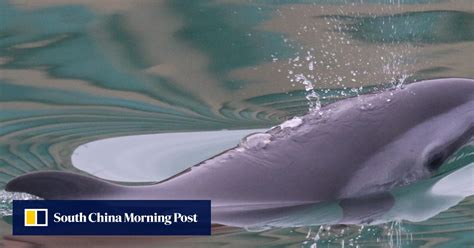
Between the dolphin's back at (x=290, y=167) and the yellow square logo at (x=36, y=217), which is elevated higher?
the dolphin's back at (x=290, y=167)

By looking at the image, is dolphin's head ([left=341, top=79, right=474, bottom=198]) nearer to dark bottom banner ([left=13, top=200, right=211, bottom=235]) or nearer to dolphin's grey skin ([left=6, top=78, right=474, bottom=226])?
dolphin's grey skin ([left=6, top=78, right=474, bottom=226])

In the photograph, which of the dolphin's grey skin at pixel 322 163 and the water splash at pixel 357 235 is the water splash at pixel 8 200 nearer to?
the dolphin's grey skin at pixel 322 163

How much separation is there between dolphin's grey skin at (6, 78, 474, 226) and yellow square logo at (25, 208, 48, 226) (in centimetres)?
12

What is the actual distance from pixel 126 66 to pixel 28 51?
0.76 meters

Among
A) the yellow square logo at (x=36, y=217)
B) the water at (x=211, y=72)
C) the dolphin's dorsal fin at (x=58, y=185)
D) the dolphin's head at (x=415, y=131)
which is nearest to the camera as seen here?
the dolphin's dorsal fin at (x=58, y=185)

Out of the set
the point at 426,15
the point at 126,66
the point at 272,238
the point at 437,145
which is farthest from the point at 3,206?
the point at 426,15

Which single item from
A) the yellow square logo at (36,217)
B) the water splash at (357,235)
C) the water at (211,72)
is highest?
the water at (211,72)

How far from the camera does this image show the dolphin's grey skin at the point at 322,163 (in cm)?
485

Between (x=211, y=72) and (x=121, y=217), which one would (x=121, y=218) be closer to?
(x=121, y=217)

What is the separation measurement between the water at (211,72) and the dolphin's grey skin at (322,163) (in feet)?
0.33

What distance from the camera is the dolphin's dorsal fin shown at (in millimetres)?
4715

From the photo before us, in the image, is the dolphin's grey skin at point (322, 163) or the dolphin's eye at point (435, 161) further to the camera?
the dolphin's eye at point (435, 161)

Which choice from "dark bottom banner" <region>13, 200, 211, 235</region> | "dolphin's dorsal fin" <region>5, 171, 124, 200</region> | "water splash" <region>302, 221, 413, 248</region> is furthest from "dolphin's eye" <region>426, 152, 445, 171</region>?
"dolphin's dorsal fin" <region>5, 171, 124, 200</region>

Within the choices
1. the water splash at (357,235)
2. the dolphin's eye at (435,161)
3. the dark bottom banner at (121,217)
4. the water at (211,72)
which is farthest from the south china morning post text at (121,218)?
the dolphin's eye at (435,161)
